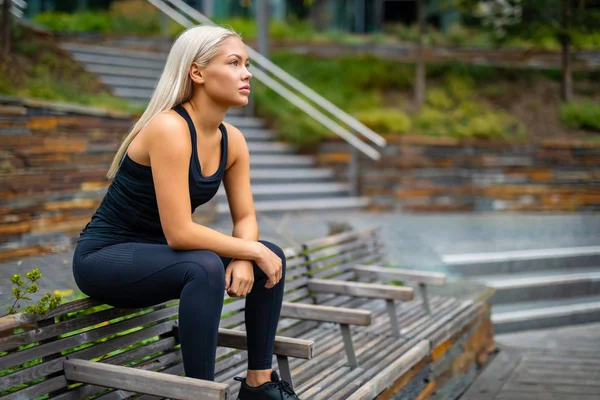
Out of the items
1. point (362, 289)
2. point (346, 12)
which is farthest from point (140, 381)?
point (346, 12)

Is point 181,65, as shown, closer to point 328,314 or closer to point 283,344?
point 283,344

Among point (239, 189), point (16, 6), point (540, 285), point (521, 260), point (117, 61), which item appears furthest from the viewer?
point (117, 61)

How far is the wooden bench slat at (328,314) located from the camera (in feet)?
11.5

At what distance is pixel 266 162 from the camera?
967 centimetres

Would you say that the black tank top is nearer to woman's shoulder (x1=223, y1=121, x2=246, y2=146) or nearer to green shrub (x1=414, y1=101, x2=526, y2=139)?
woman's shoulder (x1=223, y1=121, x2=246, y2=146)

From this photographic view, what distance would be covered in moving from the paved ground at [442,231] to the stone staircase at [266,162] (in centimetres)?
29

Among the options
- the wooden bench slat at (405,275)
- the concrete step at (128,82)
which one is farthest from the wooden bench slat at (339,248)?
the concrete step at (128,82)

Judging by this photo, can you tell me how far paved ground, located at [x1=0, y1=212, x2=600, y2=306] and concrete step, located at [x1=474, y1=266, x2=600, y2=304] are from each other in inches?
18.8

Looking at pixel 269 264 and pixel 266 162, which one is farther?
pixel 266 162

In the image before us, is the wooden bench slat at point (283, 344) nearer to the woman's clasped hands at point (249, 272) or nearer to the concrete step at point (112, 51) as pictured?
the woman's clasped hands at point (249, 272)

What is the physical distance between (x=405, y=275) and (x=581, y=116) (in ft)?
21.4

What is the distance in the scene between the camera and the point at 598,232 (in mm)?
8180

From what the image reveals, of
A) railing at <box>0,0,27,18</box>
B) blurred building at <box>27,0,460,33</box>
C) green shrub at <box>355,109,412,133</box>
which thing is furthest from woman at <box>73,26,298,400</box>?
blurred building at <box>27,0,460,33</box>

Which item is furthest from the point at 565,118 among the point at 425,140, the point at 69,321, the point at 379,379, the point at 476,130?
the point at 69,321
